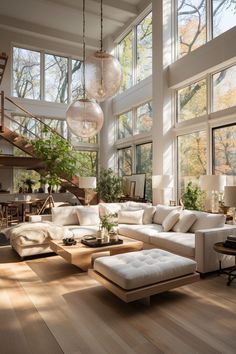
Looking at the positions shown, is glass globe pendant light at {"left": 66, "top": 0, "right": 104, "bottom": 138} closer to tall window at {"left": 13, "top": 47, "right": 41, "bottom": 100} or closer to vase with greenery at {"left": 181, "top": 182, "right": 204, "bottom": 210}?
vase with greenery at {"left": 181, "top": 182, "right": 204, "bottom": 210}

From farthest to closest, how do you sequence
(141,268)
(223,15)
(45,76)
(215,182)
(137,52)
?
1. (45,76)
2. (137,52)
3. (223,15)
4. (215,182)
5. (141,268)

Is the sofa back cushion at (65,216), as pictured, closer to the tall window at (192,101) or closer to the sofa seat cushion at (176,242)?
the sofa seat cushion at (176,242)

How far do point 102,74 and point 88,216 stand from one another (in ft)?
10.2

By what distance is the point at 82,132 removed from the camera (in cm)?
493

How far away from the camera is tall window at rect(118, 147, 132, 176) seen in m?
10.2

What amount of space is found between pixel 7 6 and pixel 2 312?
9628 millimetres

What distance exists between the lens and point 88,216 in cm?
616

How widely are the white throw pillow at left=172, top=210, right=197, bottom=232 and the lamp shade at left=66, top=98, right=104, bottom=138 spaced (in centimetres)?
227

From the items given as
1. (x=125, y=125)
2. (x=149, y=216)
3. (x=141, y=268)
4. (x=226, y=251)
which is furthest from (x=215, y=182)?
(x=125, y=125)

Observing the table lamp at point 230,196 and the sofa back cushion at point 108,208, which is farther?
the sofa back cushion at point 108,208

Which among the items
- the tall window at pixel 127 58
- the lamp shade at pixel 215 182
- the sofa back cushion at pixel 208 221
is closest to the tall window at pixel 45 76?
the tall window at pixel 127 58

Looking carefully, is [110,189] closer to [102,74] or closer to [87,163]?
[87,163]

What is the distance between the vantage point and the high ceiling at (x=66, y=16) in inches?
356

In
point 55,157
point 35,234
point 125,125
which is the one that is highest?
point 125,125
